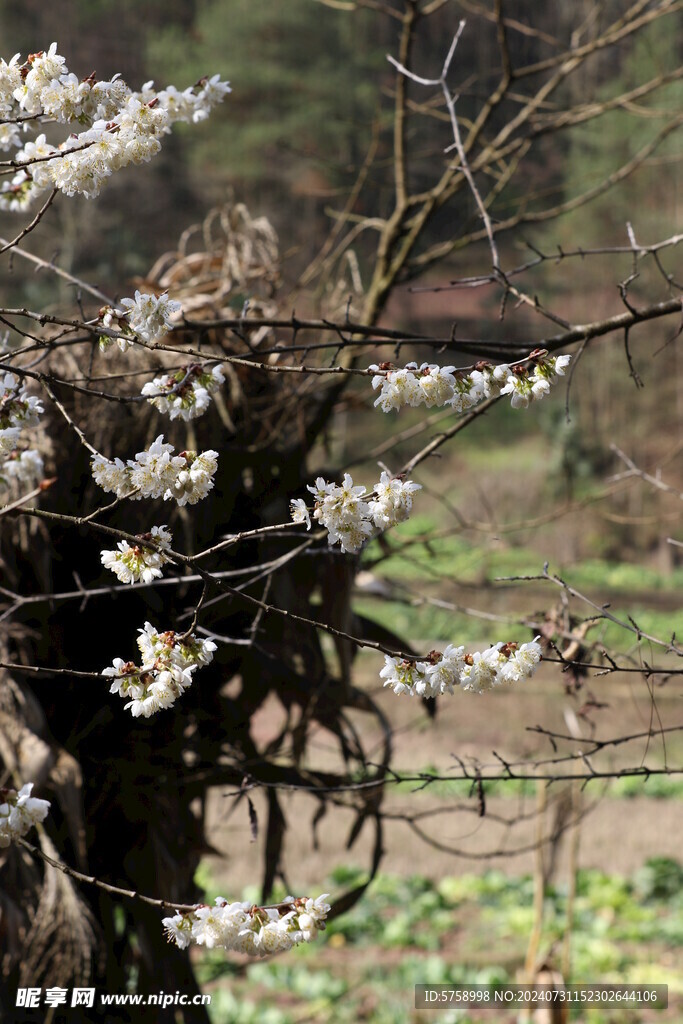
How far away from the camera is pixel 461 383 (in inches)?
39.2

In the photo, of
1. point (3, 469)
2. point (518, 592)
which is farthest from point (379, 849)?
point (518, 592)

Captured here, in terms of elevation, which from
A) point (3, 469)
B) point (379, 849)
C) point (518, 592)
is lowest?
point (379, 849)

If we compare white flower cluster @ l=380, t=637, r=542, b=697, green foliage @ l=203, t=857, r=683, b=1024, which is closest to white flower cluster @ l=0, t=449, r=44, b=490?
white flower cluster @ l=380, t=637, r=542, b=697

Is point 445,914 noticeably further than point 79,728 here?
Yes

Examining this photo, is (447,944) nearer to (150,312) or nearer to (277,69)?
(150,312)

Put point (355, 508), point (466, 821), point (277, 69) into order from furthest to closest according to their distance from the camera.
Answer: point (277, 69) → point (466, 821) → point (355, 508)

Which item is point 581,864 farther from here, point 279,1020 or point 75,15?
point 75,15

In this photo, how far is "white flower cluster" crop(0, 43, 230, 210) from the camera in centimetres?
101

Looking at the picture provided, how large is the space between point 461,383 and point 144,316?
1.10 ft

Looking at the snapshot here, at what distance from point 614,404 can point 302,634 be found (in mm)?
16578

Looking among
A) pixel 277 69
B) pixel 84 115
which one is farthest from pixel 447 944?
pixel 277 69

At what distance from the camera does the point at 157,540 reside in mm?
929

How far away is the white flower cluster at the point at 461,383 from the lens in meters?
0.96

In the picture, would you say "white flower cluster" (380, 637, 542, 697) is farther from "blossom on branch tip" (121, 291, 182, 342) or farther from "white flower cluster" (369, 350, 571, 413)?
"blossom on branch tip" (121, 291, 182, 342)
